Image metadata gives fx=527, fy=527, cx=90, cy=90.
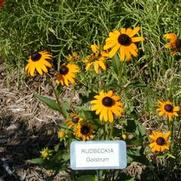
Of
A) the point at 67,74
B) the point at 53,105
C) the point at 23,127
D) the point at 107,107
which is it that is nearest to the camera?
the point at 107,107

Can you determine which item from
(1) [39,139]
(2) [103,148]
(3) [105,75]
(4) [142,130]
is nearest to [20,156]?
(1) [39,139]

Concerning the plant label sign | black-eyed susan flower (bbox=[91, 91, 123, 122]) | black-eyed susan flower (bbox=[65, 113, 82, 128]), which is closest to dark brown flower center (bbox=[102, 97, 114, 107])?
black-eyed susan flower (bbox=[91, 91, 123, 122])

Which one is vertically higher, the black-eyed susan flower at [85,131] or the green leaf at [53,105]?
the green leaf at [53,105]

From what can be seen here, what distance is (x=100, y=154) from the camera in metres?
1.69

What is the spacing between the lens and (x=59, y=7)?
2.94 metres

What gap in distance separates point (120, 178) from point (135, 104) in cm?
75

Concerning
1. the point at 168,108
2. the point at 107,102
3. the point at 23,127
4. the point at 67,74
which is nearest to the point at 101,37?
the point at 23,127

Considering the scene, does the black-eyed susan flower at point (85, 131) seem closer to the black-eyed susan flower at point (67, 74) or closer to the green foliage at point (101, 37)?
the black-eyed susan flower at point (67, 74)

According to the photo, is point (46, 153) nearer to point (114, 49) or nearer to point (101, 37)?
point (114, 49)

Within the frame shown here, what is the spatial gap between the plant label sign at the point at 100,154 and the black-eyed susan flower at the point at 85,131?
0.15 meters

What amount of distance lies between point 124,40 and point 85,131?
355 mm

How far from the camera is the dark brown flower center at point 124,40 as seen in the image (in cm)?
172

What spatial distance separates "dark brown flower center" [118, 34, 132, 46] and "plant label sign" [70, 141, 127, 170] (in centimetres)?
32

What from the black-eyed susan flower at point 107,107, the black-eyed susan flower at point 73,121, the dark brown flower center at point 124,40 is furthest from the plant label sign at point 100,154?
the dark brown flower center at point 124,40
